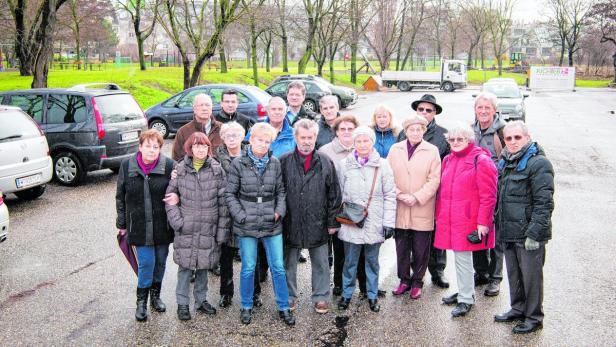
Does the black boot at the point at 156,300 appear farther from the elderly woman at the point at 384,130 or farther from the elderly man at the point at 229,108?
the elderly woman at the point at 384,130

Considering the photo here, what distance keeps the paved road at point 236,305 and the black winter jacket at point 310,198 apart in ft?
2.34

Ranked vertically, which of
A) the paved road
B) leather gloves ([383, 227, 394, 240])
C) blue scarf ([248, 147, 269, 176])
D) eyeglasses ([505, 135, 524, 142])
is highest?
eyeglasses ([505, 135, 524, 142])

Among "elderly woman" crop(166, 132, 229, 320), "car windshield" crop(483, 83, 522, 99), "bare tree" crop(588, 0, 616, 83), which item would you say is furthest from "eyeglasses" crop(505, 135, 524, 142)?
"bare tree" crop(588, 0, 616, 83)

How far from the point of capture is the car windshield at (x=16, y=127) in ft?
27.4

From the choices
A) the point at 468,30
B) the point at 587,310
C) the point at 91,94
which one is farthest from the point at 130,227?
the point at 468,30

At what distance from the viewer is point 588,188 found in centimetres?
1034

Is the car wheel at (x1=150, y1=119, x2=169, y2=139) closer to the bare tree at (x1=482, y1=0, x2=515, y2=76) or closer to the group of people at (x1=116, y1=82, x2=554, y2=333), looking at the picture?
the group of people at (x1=116, y1=82, x2=554, y2=333)

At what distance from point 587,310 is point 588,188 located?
600 cm

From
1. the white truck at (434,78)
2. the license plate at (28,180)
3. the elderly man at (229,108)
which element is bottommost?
the license plate at (28,180)

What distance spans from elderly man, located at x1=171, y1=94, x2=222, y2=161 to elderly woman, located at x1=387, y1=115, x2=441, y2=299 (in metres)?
2.09

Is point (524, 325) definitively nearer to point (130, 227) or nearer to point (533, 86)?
point (130, 227)

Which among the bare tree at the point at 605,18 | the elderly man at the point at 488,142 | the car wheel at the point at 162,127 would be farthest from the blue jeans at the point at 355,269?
the bare tree at the point at 605,18

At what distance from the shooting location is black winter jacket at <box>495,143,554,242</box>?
14.5 ft

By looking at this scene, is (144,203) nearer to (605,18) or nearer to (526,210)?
(526,210)
